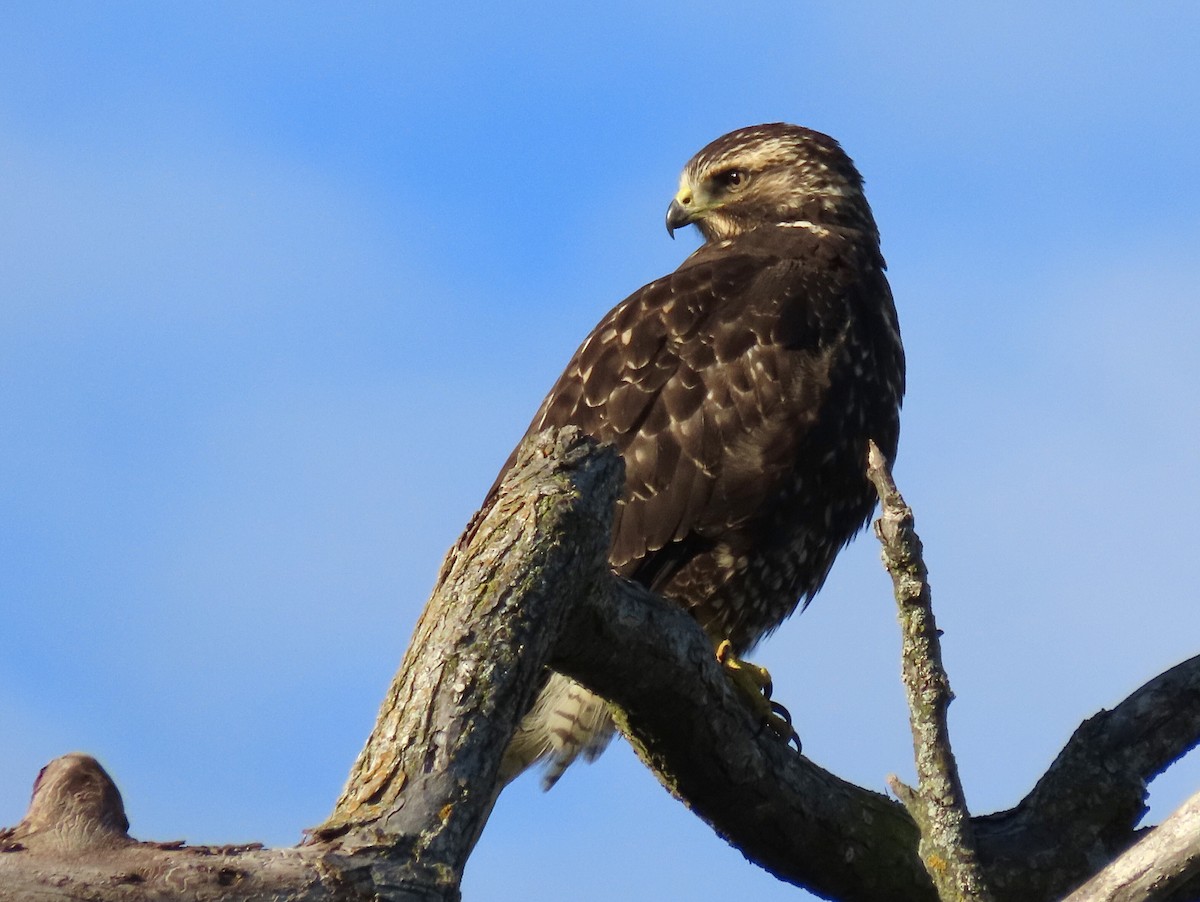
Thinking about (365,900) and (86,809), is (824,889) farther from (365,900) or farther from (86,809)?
(86,809)

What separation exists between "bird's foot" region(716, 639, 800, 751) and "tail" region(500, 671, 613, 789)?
69cm

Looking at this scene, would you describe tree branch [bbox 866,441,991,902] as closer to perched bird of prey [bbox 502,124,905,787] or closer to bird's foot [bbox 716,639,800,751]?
bird's foot [bbox 716,639,800,751]

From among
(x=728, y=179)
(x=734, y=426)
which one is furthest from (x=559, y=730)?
(x=728, y=179)

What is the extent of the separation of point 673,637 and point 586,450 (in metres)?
0.66

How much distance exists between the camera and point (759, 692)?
18.9 ft

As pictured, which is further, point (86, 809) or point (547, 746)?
point (547, 746)

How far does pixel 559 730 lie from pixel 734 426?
4.44 feet

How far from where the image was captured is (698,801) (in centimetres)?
534

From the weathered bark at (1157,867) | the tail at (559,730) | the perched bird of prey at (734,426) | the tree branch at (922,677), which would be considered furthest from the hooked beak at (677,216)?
the weathered bark at (1157,867)

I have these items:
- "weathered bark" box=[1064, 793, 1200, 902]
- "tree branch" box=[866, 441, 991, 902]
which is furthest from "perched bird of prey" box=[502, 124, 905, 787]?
"weathered bark" box=[1064, 793, 1200, 902]

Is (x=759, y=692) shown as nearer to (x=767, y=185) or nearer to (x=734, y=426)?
(x=734, y=426)

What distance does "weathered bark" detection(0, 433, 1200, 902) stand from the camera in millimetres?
3416

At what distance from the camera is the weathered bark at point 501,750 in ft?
11.2

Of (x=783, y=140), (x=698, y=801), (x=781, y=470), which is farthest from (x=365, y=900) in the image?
(x=783, y=140)
